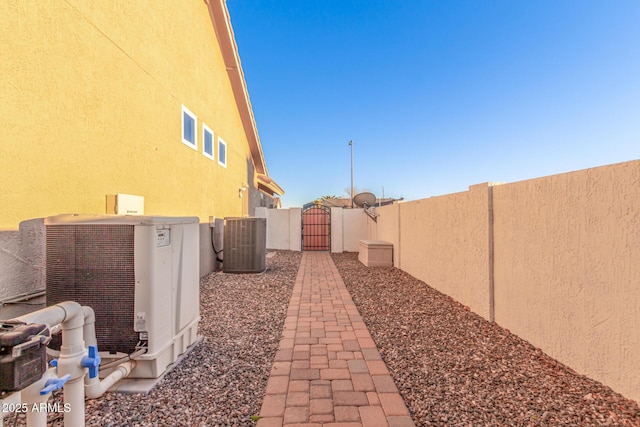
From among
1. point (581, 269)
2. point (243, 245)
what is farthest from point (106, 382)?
point (243, 245)

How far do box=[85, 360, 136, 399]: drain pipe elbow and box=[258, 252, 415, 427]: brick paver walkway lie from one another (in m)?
1.09

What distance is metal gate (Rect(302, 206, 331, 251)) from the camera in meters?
13.7

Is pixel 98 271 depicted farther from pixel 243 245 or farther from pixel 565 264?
pixel 243 245

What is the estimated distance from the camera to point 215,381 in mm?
2592

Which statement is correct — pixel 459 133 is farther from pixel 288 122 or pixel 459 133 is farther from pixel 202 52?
pixel 202 52

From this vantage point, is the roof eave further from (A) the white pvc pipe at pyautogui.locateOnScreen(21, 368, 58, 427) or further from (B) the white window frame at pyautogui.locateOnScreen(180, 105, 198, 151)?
(A) the white pvc pipe at pyautogui.locateOnScreen(21, 368, 58, 427)

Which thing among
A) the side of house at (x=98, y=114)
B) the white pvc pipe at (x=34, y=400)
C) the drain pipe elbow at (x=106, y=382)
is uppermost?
the side of house at (x=98, y=114)

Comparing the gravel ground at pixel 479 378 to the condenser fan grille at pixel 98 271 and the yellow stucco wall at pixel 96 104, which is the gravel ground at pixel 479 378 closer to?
the condenser fan grille at pixel 98 271

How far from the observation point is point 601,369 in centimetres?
240

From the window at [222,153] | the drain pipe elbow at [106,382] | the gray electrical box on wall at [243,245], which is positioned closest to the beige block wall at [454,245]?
the gray electrical box on wall at [243,245]

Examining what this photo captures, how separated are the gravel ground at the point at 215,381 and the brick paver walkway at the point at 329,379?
0.51 ft

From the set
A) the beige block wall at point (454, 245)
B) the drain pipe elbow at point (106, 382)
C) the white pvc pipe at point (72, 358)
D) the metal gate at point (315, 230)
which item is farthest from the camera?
the metal gate at point (315, 230)

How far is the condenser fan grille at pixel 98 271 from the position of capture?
2.32 metres

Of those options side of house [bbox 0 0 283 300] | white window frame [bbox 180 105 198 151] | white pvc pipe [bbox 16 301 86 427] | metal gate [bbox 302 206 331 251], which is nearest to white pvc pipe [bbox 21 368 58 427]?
white pvc pipe [bbox 16 301 86 427]
